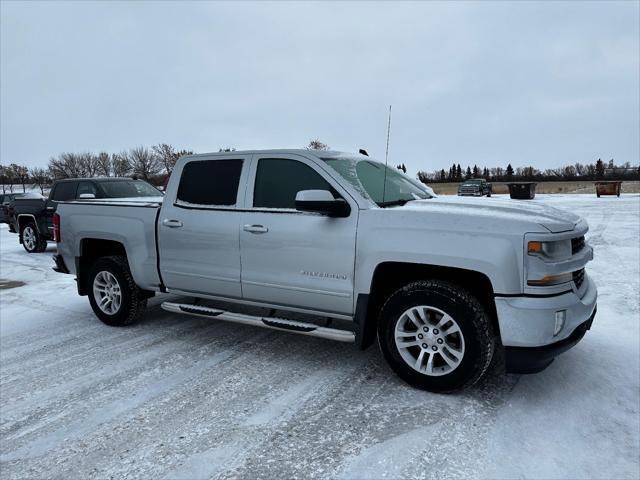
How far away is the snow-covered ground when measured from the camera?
2.76m

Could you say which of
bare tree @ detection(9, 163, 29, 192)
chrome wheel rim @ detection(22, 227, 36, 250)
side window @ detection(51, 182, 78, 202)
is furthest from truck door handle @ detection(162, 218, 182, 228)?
bare tree @ detection(9, 163, 29, 192)

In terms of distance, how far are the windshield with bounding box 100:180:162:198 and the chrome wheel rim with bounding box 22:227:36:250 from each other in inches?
118

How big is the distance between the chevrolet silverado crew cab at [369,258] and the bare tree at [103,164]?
94.3 metres

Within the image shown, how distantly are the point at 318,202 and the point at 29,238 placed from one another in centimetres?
1185

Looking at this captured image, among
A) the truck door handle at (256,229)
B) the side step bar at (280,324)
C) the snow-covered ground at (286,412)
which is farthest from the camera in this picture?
the truck door handle at (256,229)

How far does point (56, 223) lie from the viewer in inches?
233

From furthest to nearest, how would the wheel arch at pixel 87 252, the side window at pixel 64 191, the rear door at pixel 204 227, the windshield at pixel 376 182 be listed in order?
the side window at pixel 64 191, the wheel arch at pixel 87 252, the rear door at pixel 204 227, the windshield at pixel 376 182

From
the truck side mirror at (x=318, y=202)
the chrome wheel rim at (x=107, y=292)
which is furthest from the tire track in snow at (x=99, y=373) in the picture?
the truck side mirror at (x=318, y=202)

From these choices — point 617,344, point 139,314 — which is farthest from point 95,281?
point 617,344

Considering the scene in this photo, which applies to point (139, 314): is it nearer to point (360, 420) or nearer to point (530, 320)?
point (360, 420)

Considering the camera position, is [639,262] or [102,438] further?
[639,262]

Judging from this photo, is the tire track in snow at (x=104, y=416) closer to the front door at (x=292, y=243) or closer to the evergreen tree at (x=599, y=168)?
the front door at (x=292, y=243)

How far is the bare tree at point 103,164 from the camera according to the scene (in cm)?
9088

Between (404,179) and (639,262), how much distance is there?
599 centimetres
